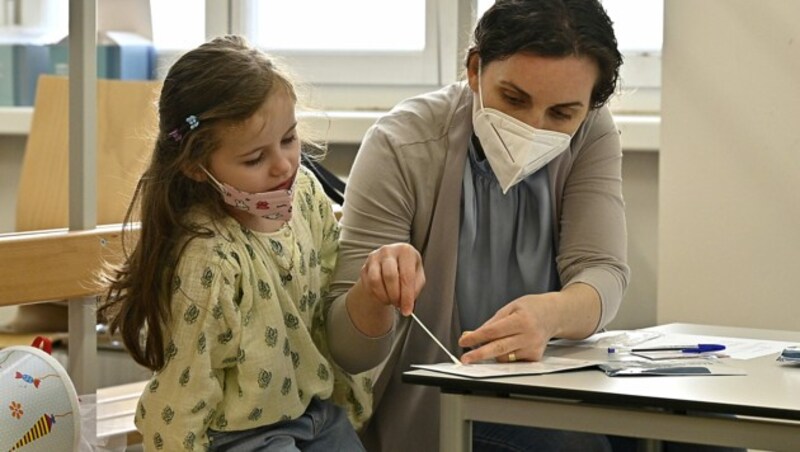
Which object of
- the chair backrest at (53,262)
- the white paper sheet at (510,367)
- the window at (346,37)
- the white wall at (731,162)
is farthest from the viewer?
the window at (346,37)

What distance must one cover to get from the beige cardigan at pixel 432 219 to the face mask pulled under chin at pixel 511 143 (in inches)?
2.4

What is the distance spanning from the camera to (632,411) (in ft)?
4.29

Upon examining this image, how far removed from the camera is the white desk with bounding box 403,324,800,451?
1255mm

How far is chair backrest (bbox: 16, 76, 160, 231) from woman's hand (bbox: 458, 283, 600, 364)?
177 cm

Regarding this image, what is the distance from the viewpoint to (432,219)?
69.7 inches

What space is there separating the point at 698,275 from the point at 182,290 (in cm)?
152

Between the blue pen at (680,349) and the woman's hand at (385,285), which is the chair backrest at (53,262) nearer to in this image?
the woman's hand at (385,285)

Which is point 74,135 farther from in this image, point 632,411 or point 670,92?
point 670,92

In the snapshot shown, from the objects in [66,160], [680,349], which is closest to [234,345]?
[680,349]

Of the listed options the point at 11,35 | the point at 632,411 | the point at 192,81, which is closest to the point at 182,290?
the point at 192,81

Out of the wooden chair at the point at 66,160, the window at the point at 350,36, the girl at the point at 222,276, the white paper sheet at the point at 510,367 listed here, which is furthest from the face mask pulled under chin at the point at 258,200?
the window at the point at 350,36

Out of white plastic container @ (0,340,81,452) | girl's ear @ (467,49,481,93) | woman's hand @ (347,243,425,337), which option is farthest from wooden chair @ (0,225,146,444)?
girl's ear @ (467,49,481,93)

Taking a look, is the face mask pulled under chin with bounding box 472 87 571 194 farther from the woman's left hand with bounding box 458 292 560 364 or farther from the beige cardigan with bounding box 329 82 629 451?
the woman's left hand with bounding box 458 292 560 364

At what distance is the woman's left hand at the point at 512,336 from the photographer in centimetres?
149
